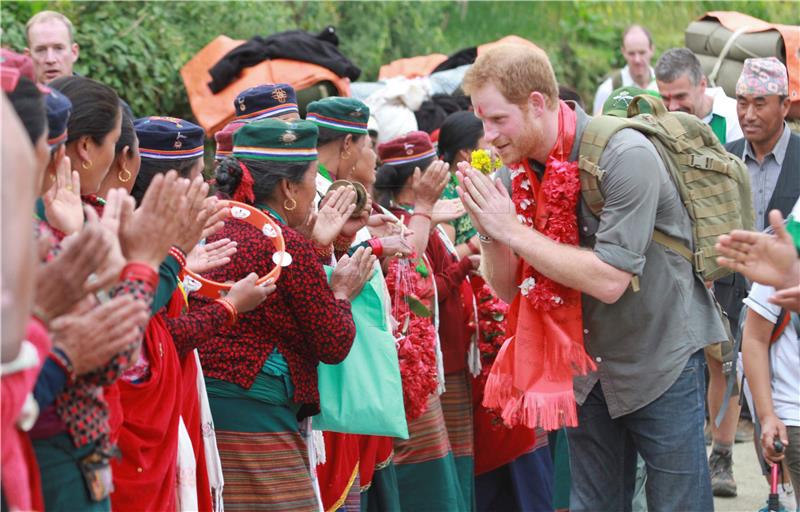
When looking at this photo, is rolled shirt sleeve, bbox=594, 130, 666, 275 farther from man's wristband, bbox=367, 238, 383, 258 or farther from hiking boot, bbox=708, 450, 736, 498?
hiking boot, bbox=708, 450, 736, 498

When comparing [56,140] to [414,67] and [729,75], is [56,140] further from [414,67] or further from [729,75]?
[729,75]

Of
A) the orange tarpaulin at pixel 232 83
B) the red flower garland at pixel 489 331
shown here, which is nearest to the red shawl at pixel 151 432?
the red flower garland at pixel 489 331

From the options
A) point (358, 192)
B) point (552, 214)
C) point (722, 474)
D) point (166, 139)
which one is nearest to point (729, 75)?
point (722, 474)

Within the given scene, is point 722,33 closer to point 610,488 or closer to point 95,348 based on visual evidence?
point 610,488

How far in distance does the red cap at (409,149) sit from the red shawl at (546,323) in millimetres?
1839

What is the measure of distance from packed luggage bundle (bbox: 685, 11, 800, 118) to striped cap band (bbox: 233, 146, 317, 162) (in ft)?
15.9

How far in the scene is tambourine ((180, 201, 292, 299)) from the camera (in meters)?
4.25

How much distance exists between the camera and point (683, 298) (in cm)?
456

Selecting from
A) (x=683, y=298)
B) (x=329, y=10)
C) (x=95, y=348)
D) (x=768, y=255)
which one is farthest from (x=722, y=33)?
(x=95, y=348)

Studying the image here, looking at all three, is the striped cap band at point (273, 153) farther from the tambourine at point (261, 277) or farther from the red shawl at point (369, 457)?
the red shawl at point (369, 457)

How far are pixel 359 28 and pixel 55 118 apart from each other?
8.66 m

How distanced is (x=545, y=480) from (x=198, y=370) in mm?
3300

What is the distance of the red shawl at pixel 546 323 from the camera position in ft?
15.0

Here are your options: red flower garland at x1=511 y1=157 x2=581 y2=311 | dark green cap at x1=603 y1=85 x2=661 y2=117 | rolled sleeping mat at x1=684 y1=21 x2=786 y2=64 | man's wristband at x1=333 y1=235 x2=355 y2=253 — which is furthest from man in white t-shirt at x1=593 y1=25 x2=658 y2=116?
red flower garland at x1=511 y1=157 x2=581 y2=311
